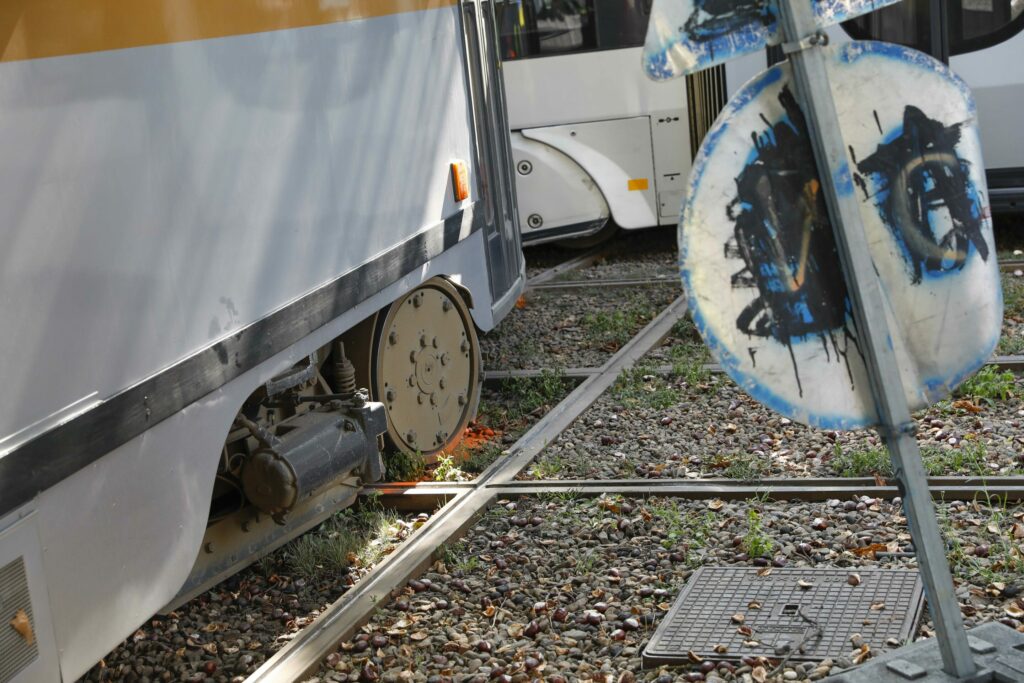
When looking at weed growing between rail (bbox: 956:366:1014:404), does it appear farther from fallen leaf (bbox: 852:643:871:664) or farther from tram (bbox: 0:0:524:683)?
fallen leaf (bbox: 852:643:871:664)

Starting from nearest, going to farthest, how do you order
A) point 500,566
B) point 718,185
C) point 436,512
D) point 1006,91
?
point 718,185 → point 500,566 → point 436,512 → point 1006,91

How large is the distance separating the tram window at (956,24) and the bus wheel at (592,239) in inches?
110

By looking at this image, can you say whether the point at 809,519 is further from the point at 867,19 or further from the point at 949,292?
the point at 867,19

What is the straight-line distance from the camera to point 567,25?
10930 mm

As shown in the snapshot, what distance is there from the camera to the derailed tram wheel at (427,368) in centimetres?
529

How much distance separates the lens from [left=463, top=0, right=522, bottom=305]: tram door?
20.5 feet

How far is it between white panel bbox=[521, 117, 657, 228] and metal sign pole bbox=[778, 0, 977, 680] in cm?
844

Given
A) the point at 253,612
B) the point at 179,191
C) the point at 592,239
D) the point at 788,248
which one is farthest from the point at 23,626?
the point at 592,239

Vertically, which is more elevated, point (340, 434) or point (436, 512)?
point (340, 434)

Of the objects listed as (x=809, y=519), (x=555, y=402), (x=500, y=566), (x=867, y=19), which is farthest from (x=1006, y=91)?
(x=500, y=566)

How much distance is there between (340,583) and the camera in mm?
4469

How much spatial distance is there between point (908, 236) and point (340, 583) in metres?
2.57

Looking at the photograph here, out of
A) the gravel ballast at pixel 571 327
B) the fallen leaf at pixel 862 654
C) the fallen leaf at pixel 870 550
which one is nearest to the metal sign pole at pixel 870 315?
the fallen leaf at pixel 862 654

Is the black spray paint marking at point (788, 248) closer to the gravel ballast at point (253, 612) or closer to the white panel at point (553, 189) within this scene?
the gravel ballast at point (253, 612)
